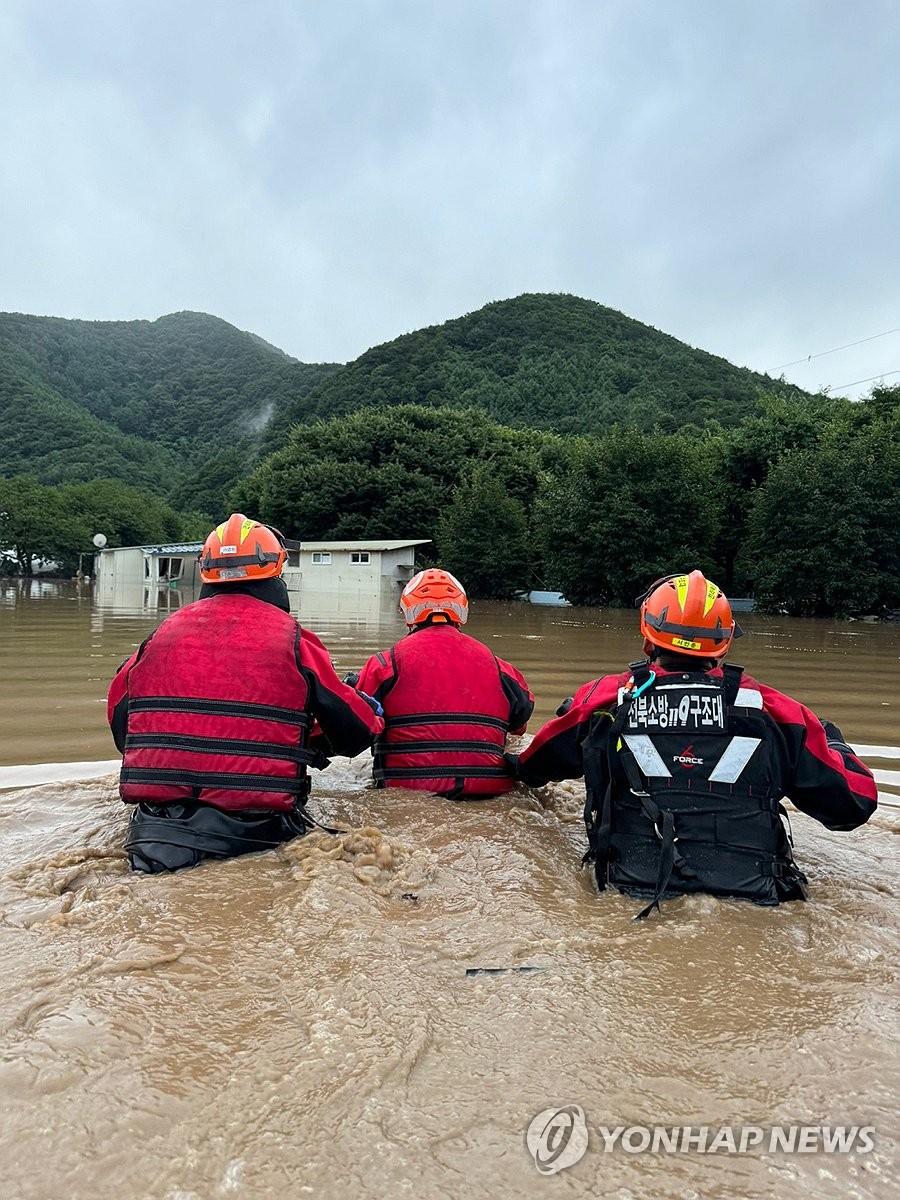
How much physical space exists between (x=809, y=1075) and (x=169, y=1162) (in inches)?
Result: 55.2

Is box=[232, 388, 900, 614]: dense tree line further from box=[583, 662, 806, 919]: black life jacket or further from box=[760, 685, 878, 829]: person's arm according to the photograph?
box=[583, 662, 806, 919]: black life jacket

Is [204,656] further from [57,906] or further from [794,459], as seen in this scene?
[794,459]

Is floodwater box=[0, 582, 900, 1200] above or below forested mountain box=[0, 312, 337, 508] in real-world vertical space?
below

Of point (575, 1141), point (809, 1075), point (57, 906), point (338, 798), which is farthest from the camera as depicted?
point (338, 798)

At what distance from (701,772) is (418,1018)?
1.39m

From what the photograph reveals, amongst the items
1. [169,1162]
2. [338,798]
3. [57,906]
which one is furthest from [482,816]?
[169,1162]

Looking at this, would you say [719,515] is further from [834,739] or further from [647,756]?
[647,756]

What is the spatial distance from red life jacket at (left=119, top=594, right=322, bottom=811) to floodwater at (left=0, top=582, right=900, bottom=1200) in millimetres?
287

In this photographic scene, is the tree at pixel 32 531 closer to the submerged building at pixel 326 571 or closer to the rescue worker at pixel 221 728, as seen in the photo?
the submerged building at pixel 326 571

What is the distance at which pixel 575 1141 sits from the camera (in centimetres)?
165

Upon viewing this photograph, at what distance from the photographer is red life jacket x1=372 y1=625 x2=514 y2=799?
13.9 ft

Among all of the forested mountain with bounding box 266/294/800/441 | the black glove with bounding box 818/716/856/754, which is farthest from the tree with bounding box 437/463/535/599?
the forested mountain with bounding box 266/294/800/441

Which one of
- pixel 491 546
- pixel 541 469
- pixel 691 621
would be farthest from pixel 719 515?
pixel 691 621

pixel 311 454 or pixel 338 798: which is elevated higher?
pixel 311 454
